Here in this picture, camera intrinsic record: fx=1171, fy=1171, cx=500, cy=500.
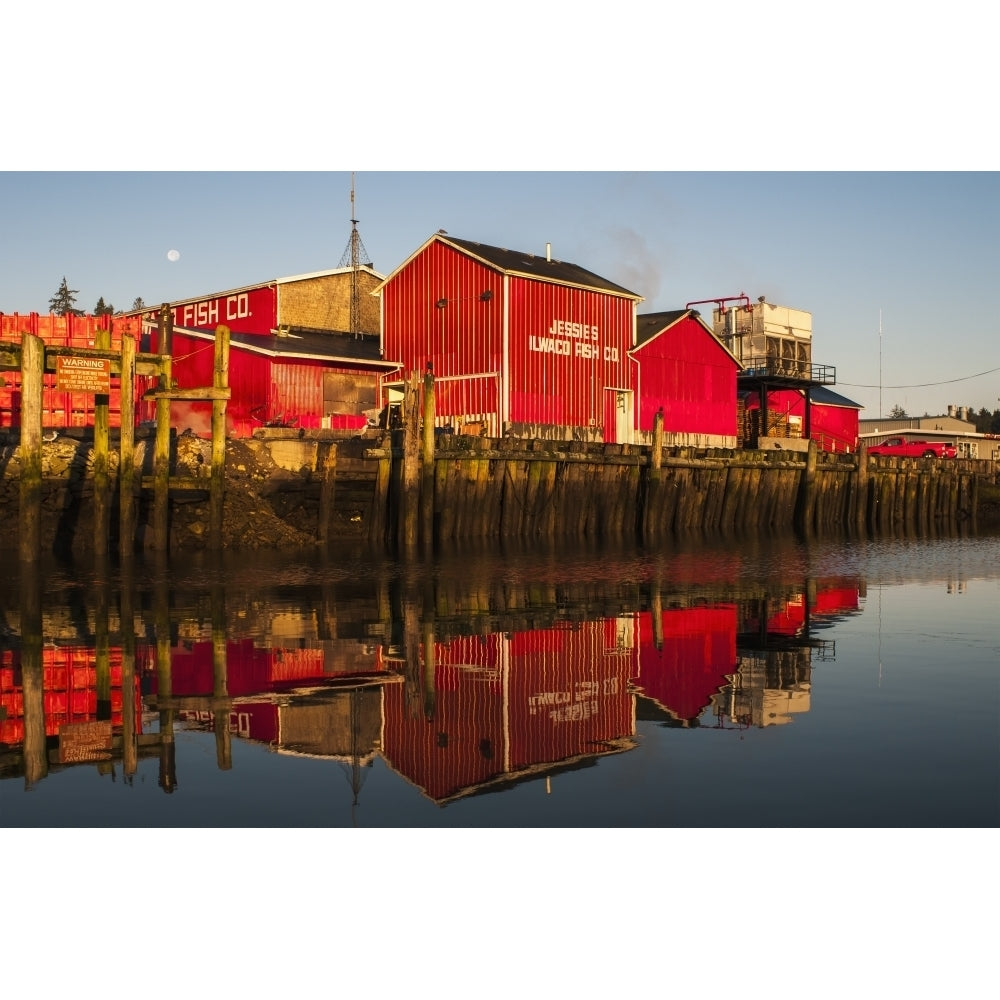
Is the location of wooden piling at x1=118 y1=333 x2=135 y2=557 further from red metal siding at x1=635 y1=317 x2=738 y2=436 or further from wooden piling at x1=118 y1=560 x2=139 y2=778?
red metal siding at x1=635 y1=317 x2=738 y2=436

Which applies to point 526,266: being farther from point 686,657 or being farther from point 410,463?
point 686,657

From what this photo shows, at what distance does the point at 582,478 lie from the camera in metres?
32.2

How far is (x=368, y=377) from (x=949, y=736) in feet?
95.7

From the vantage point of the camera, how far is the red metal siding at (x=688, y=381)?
1601 inches

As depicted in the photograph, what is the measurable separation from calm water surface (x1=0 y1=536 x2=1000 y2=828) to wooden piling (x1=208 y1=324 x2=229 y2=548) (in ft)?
14.2

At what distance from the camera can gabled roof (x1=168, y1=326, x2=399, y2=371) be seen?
35.0 meters

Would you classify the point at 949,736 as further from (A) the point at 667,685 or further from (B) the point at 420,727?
(B) the point at 420,727

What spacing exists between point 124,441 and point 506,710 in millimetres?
15436

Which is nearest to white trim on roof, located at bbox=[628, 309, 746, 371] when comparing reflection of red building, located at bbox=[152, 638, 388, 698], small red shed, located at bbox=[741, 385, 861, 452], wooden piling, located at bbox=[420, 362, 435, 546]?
small red shed, located at bbox=[741, 385, 861, 452]

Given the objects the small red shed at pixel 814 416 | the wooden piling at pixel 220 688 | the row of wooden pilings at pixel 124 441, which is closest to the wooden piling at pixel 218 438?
the row of wooden pilings at pixel 124 441

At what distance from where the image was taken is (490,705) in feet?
36.4

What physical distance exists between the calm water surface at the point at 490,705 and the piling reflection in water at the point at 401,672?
0.04 metres

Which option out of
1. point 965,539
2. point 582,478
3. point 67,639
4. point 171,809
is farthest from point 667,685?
point 965,539

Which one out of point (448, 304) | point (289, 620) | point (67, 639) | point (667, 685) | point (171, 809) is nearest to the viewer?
point (171, 809)
